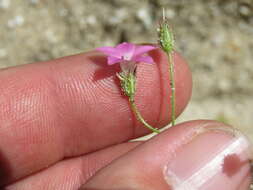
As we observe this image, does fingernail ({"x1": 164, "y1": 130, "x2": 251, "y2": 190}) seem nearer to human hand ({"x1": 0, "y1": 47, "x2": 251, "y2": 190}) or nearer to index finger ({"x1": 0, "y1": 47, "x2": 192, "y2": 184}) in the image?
human hand ({"x1": 0, "y1": 47, "x2": 251, "y2": 190})

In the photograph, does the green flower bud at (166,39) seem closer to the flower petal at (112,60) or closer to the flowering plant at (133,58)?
the flowering plant at (133,58)

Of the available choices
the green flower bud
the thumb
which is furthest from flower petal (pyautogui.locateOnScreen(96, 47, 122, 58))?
the thumb

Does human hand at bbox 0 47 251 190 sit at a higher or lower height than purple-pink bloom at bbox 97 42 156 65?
lower

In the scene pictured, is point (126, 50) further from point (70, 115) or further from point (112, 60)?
point (70, 115)

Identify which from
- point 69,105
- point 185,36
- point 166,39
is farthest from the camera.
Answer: point 185,36

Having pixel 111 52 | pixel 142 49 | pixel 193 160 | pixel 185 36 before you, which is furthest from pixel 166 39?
pixel 185 36

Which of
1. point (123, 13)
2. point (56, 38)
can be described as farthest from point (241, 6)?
point (56, 38)

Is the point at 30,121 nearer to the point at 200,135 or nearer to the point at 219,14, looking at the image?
the point at 200,135
